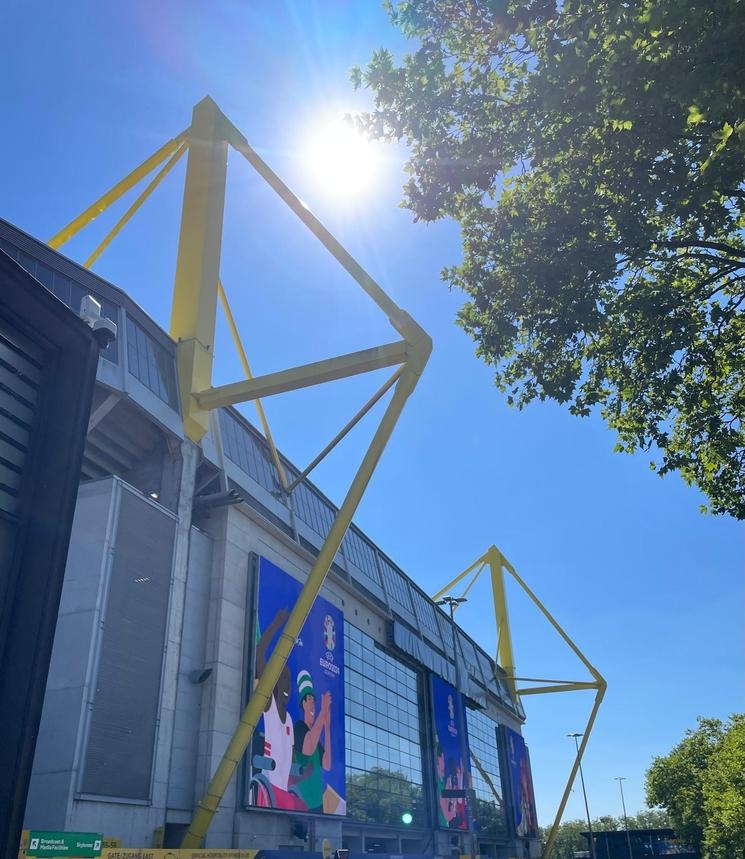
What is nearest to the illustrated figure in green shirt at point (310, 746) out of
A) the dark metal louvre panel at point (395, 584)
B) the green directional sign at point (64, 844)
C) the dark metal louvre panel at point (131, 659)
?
the dark metal louvre panel at point (131, 659)

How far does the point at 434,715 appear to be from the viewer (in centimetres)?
4331

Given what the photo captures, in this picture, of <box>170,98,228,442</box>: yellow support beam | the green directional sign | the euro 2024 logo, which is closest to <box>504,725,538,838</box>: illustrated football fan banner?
the euro 2024 logo

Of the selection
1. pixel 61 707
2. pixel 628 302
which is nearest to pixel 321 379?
pixel 628 302

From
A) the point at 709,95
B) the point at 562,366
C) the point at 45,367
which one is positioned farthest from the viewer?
the point at 562,366

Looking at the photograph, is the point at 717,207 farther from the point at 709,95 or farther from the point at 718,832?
the point at 718,832

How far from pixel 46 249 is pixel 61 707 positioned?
11839 mm

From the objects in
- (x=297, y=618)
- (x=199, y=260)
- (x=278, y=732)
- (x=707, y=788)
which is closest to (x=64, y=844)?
(x=297, y=618)

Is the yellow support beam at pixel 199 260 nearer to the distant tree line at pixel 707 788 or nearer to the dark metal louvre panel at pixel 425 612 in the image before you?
the dark metal louvre panel at pixel 425 612

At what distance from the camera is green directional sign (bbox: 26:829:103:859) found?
10.8 metres

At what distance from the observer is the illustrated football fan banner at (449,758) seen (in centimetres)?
4144

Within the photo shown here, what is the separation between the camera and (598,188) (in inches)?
598

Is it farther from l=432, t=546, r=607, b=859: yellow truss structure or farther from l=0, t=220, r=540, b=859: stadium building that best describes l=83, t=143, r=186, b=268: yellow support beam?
l=432, t=546, r=607, b=859: yellow truss structure

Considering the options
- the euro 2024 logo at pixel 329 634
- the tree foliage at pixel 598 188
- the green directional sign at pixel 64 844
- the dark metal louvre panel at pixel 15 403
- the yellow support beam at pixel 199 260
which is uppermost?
the yellow support beam at pixel 199 260

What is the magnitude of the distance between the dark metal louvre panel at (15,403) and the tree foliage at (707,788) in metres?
62.5
